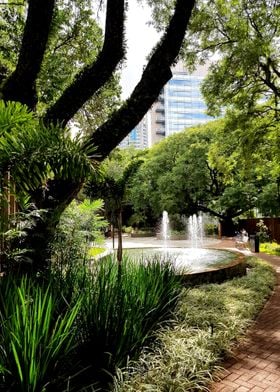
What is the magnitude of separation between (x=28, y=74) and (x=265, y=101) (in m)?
12.0

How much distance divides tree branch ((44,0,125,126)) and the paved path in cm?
367

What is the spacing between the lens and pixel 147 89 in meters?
4.73

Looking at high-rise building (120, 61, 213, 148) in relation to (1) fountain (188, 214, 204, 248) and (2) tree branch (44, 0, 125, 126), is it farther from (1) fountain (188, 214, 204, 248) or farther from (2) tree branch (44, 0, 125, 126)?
(2) tree branch (44, 0, 125, 126)

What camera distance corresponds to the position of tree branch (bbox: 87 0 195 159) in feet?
15.2

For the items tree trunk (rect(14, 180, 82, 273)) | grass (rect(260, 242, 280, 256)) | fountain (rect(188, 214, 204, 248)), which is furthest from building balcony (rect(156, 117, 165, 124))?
tree trunk (rect(14, 180, 82, 273))

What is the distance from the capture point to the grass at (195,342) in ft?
9.67

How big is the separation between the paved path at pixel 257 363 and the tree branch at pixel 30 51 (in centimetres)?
404

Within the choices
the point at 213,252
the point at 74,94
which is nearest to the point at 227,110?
the point at 213,252

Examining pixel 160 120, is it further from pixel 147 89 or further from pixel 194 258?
pixel 147 89

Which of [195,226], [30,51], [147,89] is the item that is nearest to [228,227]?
[195,226]

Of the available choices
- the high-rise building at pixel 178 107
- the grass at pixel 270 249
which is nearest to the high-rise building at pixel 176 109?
the high-rise building at pixel 178 107

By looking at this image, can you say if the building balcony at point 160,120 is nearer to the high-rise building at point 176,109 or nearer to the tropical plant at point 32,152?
the high-rise building at point 176,109

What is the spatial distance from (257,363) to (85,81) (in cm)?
409

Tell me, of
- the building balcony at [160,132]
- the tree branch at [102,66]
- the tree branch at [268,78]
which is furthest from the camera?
the building balcony at [160,132]
